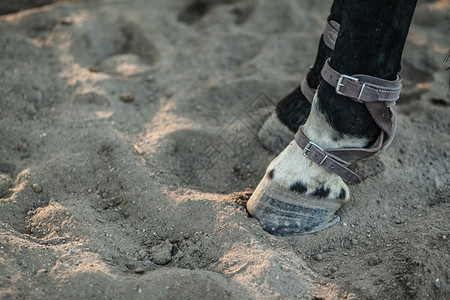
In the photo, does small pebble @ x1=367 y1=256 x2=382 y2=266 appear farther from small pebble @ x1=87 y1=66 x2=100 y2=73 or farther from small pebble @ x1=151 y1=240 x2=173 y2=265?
small pebble @ x1=87 y1=66 x2=100 y2=73

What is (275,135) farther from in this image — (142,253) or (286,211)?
(142,253)

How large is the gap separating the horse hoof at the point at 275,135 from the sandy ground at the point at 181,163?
0.08m

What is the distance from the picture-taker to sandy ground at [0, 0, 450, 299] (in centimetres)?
153

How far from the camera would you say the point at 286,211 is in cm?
178

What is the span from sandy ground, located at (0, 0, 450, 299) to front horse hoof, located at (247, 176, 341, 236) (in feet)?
0.14

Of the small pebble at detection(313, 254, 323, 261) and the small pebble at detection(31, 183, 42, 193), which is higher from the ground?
the small pebble at detection(31, 183, 42, 193)

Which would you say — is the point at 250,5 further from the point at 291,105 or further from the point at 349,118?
the point at 349,118

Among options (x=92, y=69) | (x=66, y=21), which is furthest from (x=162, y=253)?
(x=66, y=21)

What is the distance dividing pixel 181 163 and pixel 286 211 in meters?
0.67

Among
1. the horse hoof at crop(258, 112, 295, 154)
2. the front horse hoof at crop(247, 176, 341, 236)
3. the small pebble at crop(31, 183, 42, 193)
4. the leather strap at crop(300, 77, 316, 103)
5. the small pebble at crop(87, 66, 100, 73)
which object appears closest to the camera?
the front horse hoof at crop(247, 176, 341, 236)

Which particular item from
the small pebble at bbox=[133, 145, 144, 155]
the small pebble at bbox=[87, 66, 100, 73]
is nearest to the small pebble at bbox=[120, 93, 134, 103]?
the small pebble at bbox=[87, 66, 100, 73]

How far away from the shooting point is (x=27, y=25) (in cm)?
302

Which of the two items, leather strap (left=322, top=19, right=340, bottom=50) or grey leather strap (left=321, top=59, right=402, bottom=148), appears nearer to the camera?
grey leather strap (left=321, top=59, right=402, bottom=148)

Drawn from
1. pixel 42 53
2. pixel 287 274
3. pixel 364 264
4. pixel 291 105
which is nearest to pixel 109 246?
pixel 287 274
